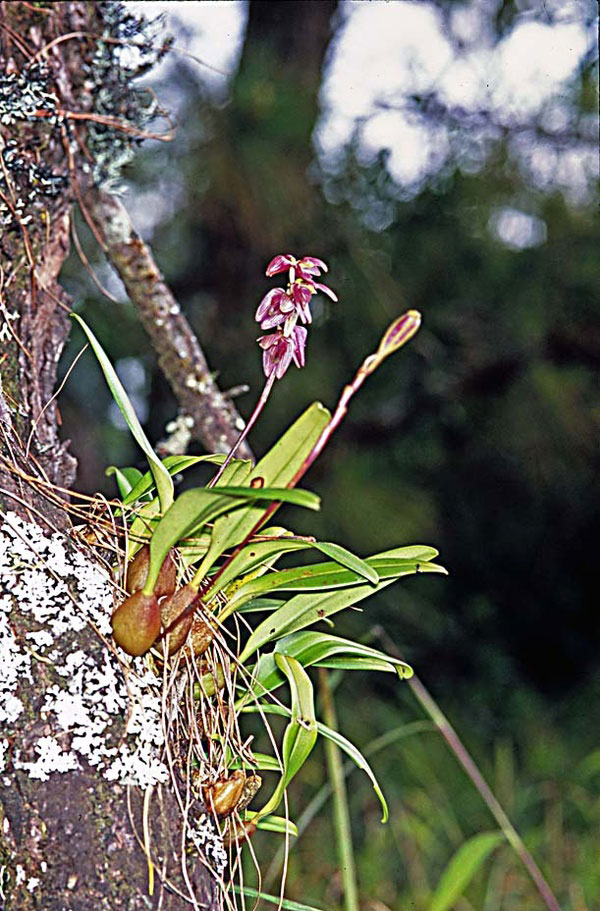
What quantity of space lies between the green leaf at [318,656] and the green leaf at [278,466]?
0.09m

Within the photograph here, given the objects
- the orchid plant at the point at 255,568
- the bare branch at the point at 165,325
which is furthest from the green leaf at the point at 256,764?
the bare branch at the point at 165,325

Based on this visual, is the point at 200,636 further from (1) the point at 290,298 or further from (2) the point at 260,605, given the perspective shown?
(1) the point at 290,298

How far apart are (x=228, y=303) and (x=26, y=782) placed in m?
1.68

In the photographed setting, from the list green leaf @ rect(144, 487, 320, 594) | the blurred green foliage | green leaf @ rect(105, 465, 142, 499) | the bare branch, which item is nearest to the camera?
green leaf @ rect(144, 487, 320, 594)

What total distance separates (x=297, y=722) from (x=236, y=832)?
0.23ft

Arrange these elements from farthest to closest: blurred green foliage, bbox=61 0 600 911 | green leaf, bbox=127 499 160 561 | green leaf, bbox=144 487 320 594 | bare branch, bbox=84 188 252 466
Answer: blurred green foliage, bbox=61 0 600 911
bare branch, bbox=84 188 252 466
green leaf, bbox=127 499 160 561
green leaf, bbox=144 487 320 594

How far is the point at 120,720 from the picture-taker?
430 mm

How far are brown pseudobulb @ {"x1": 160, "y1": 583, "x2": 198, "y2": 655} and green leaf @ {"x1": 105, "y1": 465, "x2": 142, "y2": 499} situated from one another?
14 cm

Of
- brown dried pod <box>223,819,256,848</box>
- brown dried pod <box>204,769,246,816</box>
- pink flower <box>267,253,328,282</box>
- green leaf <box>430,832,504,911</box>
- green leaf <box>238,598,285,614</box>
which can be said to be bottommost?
green leaf <box>430,832,504,911</box>

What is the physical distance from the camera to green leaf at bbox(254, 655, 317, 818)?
0.49 meters

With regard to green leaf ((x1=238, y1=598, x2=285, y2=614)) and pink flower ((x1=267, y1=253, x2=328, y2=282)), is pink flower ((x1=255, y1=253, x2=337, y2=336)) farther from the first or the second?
green leaf ((x1=238, y1=598, x2=285, y2=614))

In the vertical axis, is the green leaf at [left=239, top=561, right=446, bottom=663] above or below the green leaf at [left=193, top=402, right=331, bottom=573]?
below

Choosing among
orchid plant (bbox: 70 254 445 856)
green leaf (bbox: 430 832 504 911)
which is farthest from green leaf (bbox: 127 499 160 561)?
green leaf (bbox: 430 832 504 911)

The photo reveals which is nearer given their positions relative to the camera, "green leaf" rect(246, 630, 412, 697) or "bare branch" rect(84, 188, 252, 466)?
"green leaf" rect(246, 630, 412, 697)
